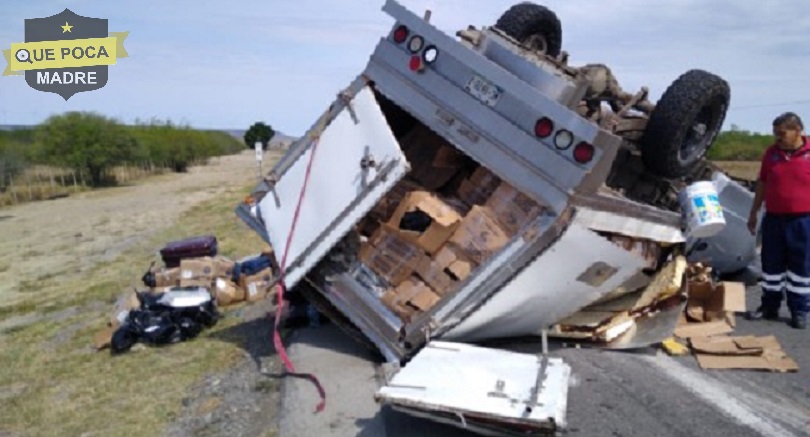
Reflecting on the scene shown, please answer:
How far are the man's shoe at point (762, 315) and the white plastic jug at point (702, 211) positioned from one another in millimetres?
1011

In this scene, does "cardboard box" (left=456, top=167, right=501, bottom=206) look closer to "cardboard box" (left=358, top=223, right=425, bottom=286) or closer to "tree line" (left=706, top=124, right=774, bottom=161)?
"cardboard box" (left=358, top=223, right=425, bottom=286)

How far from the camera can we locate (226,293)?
686cm

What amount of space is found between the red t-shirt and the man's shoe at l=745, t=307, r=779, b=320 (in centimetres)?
73

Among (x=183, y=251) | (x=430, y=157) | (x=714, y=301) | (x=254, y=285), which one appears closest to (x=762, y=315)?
(x=714, y=301)

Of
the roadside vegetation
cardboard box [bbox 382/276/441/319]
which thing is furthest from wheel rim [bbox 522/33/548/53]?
the roadside vegetation

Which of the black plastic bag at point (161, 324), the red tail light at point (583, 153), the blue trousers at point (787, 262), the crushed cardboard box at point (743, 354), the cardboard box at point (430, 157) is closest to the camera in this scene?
the red tail light at point (583, 153)

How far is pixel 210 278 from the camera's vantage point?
7.00 meters

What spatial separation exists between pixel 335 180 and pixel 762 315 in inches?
129

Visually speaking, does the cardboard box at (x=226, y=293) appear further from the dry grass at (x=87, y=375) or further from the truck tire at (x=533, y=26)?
the truck tire at (x=533, y=26)

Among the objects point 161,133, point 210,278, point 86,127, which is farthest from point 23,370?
point 161,133

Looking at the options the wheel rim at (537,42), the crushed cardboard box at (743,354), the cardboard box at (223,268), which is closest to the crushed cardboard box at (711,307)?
the crushed cardboard box at (743,354)

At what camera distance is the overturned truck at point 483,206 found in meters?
3.82

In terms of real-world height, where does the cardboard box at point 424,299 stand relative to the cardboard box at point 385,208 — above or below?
below

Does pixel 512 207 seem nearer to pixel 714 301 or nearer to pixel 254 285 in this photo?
pixel 714 301
